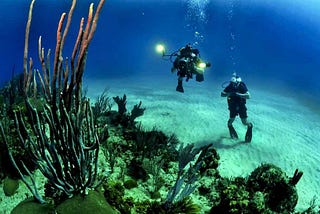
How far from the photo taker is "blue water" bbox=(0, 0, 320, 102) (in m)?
49.1

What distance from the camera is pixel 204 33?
275 feet

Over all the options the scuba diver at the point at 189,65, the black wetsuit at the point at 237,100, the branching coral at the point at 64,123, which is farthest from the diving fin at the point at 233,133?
the branching coral at the point at 64,123

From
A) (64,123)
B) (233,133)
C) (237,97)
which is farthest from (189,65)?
(64,123)

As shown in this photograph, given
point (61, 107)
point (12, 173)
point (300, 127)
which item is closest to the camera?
point (61, 107)

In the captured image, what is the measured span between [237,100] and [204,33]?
7696cm

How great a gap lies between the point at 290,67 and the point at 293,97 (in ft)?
87.5

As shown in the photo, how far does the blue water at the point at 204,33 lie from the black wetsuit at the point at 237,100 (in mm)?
28129

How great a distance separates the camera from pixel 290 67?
49.4m

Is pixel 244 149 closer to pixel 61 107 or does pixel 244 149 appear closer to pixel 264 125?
pixel 264 125

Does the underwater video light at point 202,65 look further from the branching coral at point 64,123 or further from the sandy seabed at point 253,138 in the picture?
the branching coral at point 64,123

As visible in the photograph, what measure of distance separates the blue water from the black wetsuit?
92.3ft

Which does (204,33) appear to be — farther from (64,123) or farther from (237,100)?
(64,123)

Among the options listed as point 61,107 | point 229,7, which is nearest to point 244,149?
point 61,107

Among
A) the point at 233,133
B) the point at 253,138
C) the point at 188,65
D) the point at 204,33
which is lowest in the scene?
the point at 253,138
